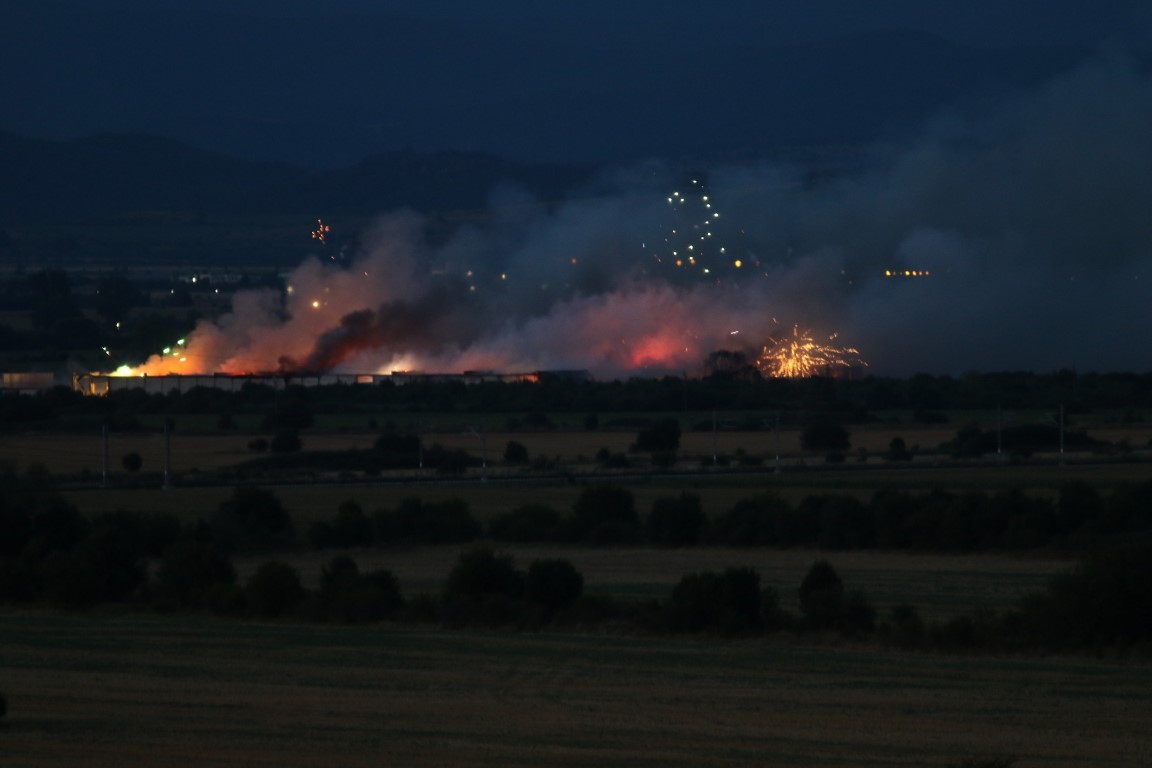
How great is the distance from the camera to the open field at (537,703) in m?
20.6

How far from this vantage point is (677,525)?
42.8 m

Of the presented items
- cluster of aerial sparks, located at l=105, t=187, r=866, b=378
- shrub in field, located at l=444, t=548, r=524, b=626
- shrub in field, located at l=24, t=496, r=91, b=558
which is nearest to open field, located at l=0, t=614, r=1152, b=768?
shrub in field, located at l=444, t=548, r=524, b=626

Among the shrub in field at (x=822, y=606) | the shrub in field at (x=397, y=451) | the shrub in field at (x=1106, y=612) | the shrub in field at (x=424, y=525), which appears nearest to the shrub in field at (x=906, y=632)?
the shrub in field at (x=822, y=606)

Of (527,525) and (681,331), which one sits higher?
(681,331)

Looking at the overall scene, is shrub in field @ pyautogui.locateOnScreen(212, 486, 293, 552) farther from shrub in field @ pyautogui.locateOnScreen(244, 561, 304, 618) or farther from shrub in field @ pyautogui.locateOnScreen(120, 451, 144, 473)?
shrub in field @ pyautogui.locateOnScreen(120, 451, 144, 473)

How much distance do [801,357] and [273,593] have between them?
55870 mm

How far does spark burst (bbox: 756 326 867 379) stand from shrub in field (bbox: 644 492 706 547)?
40.8 metres

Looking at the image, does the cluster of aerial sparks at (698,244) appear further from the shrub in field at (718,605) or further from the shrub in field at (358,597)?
the shrub in field at (718,605)

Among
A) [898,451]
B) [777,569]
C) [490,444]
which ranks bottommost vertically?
[777,569]

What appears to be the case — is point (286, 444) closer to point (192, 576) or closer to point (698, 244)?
point (698, 244)

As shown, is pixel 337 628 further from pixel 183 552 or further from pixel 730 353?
pixel 730 353

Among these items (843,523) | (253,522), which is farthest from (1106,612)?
(253,522)

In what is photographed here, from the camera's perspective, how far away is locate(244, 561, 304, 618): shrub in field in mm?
32344

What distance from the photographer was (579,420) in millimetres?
77000
